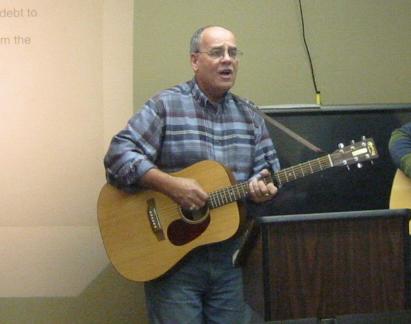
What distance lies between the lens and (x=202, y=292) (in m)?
2.05

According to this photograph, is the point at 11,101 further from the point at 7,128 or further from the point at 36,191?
the point at 36,191

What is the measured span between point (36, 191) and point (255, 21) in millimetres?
1262

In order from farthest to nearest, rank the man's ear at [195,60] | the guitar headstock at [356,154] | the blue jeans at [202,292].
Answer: the man's ear at [195,60] → the blue jeans at [202,292] → the guitar headstock at [356,154]

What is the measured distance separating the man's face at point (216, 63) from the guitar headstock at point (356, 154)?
472 millimetres

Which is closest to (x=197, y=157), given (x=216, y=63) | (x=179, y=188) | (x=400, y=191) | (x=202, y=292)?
(x=179, y=188)

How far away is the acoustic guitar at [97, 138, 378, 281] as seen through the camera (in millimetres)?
1970

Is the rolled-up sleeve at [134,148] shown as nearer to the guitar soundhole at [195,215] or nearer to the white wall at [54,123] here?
the guitar soundhole at [195,215]

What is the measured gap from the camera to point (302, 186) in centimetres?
232

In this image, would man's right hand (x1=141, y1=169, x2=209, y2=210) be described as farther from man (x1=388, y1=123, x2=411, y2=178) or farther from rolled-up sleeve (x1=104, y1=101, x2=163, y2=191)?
man (x1=388, y1=123, x2=411, y2=178)

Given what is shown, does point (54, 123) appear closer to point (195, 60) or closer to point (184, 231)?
point (195, 60)

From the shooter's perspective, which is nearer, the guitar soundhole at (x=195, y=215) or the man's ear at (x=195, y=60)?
the guitar soundhole at (x=195, y=215)

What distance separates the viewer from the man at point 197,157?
6.47 feet

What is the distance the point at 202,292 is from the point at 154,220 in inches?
12.3

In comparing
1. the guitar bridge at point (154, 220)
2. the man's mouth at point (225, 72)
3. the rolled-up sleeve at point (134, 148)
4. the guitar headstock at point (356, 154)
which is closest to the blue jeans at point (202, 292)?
the guitar bridge at point (154, 220)
